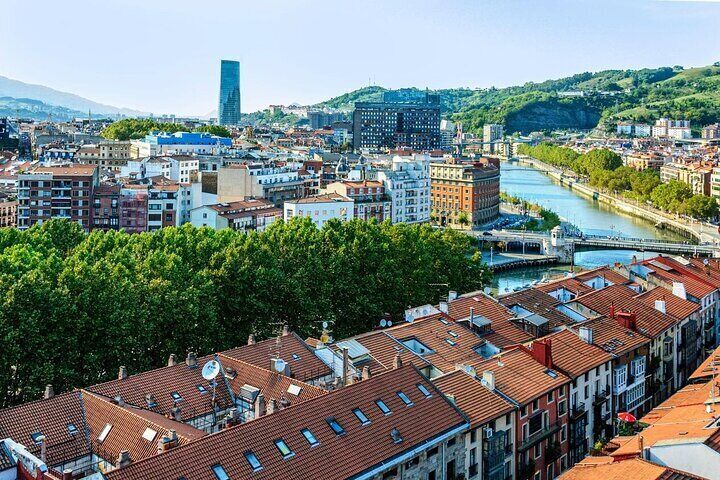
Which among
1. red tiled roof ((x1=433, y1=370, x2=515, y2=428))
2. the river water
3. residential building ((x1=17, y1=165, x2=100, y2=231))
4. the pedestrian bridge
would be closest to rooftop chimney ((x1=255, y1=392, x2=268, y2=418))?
red tiled roof ((x1=433, y1=370, x2=515, y2=428))

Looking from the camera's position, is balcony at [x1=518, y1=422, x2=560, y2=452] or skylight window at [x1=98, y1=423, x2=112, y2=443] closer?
skylight window at [x1=98, y1=423, x2=112, y2=443]

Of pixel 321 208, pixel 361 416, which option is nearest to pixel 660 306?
pixel 361 416

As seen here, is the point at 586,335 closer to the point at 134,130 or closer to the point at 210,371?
the point at 210,371

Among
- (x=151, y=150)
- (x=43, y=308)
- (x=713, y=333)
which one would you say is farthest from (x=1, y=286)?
(x=151, y=150)

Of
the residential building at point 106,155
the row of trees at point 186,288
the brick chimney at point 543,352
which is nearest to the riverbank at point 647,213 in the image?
the row of trees at point 186,288

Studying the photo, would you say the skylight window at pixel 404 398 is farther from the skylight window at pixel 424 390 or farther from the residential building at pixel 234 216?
the residential building at pixel 234 216

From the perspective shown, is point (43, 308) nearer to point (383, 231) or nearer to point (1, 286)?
point (1, 286)

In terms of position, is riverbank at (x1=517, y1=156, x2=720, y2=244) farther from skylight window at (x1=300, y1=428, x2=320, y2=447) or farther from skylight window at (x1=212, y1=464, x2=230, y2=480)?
skylight window at (x1=212, y1=464, x2=230, y2=480)
